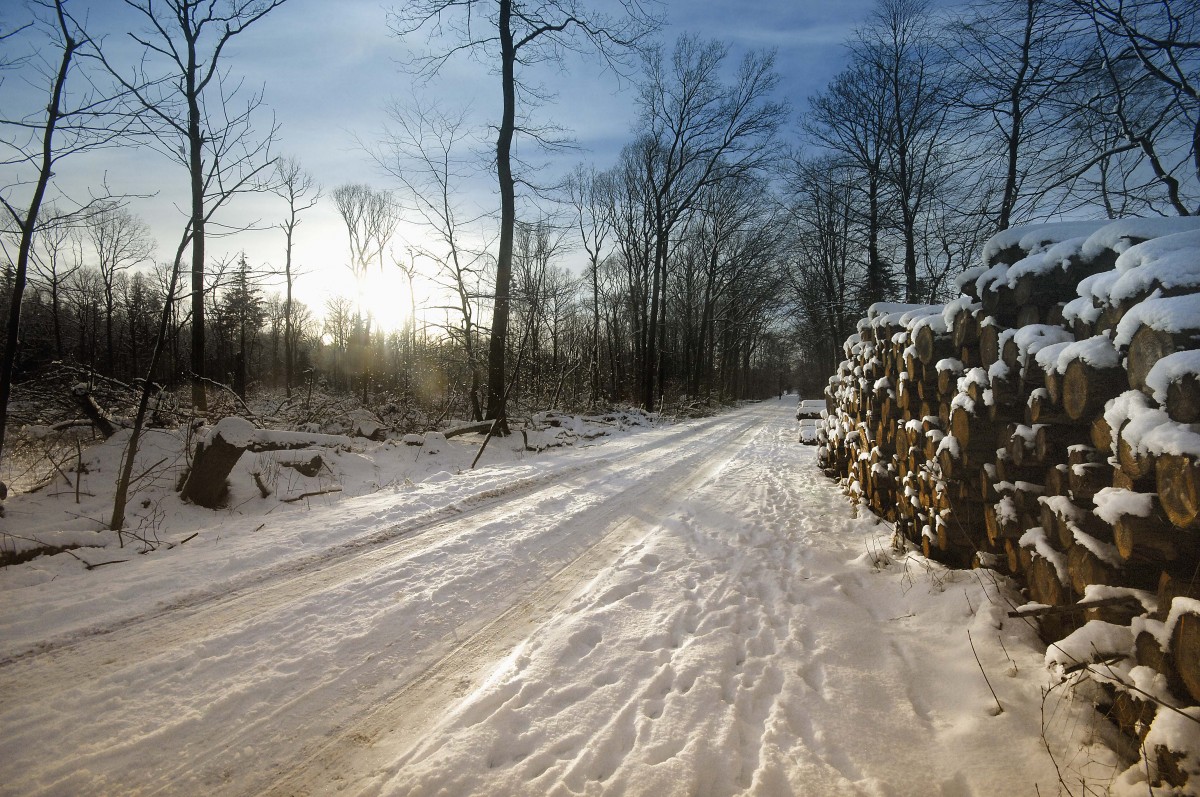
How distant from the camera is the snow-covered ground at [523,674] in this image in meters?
1.98

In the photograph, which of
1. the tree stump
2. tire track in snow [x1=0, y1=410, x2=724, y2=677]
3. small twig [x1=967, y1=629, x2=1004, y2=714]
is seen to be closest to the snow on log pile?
the tree stump

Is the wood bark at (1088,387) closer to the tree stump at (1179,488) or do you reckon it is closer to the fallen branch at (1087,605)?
the tree stump at (1179,488)

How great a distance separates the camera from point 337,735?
2.14 m

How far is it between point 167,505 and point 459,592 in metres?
4.38

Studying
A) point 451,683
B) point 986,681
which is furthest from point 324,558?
point 986,681

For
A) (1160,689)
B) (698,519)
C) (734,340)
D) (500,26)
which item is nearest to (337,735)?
(1160,689)

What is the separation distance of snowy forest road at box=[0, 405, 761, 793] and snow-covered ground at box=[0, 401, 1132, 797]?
0.01 metres

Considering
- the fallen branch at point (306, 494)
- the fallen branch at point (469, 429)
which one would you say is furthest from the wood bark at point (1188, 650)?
the fallen branch at point (469, 429)

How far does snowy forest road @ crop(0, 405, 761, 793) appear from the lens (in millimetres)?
1977

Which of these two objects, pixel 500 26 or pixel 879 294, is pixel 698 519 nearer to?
pixel 500 26

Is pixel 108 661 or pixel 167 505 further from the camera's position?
pixel 167 505

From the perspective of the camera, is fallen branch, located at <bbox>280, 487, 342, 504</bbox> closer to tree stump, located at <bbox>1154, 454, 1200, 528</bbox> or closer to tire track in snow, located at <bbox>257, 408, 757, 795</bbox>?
tire track in snow, located at <bbox>257, 408, 757, 795</bbox>

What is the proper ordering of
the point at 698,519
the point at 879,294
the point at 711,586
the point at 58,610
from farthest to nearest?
the point at 879,294
the point at 698,519
the point at 711,586
the point at 58,610

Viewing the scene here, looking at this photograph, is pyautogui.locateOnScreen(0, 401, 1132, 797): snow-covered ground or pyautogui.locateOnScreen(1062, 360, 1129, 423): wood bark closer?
pyautogui.locateOnScreen(0, 401, 1132, 797): snow-covered ground
